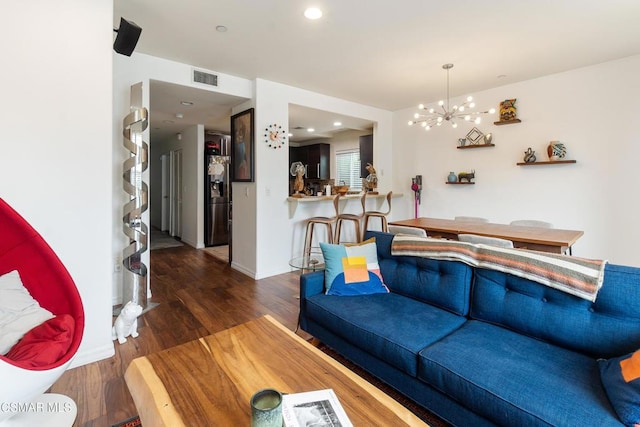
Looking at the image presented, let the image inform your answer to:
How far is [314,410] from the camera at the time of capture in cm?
101

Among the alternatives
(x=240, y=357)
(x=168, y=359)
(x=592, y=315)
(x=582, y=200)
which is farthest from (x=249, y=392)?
(x=582, y=200)

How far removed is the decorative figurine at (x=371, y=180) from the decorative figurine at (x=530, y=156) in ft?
7.14

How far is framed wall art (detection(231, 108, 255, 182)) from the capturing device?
3.97 m

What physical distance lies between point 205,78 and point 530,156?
4.24 metres

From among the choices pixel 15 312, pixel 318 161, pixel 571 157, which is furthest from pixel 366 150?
pixel 15 312

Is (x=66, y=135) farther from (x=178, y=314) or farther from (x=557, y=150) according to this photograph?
(x=557, y=150)

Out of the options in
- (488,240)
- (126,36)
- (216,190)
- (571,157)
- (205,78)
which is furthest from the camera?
(216,190)

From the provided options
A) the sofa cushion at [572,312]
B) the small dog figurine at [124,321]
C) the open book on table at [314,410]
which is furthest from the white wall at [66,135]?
the sofa cushion at [572,312]

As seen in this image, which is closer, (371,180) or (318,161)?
(371,180)

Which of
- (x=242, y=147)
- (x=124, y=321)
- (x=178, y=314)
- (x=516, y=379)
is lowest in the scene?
(x=178, y=314)

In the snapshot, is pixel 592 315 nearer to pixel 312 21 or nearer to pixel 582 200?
pixel 312 21

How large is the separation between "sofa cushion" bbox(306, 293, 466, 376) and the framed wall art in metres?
2.41

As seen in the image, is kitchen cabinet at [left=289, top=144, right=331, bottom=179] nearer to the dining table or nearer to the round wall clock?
the round wall clock

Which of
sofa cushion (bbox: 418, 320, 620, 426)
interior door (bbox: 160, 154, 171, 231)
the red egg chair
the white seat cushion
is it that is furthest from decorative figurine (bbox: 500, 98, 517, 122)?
interior door (bbox: 160, 154, 171, 231)
